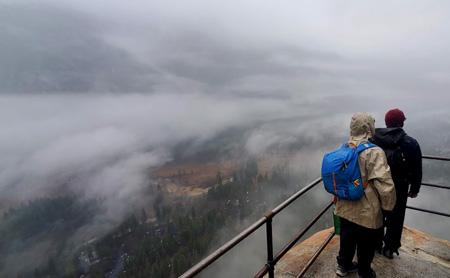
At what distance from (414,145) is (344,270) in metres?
2.35

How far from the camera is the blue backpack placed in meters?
2.99

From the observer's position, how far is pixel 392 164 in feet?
12.0

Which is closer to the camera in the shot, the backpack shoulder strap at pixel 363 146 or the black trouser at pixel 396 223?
the backpack shoulder strap at pixel 363 146

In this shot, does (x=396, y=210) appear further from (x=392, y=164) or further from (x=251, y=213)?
(x=251, y=213)

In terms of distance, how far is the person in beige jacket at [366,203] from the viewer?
295cm

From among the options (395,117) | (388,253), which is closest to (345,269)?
(388,253)

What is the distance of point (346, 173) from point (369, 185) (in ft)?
1.29

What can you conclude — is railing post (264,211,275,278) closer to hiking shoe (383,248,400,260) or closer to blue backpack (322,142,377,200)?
blue backpack (322,142,377,200)

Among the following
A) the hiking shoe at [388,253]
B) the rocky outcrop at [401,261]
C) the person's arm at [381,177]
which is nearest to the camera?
the person's arm at [381,177]

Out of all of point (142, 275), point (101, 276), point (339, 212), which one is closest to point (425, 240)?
point (339, 212)

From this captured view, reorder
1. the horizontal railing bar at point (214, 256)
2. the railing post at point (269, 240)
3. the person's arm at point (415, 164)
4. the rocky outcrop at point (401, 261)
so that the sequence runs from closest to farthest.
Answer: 1. the horizontal railing bar at point (214, 256)
2. the railing post at point (269, 240)
3. the person's arm at point (415, 164)
4. the rocky outcrop at point (401, 261)

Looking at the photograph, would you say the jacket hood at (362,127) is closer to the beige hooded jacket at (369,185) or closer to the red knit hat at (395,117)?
the beige hooded jacket at (369,185)

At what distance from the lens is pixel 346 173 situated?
2.99m

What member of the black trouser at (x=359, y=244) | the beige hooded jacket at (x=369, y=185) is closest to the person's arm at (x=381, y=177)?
the beige hooded jacket at (x=369, y=185)
